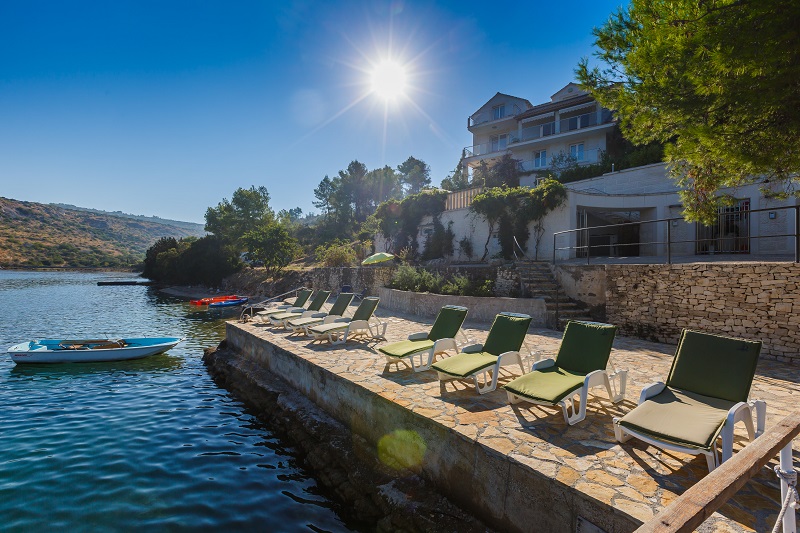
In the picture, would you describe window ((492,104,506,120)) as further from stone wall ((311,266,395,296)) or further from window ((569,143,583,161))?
stone wall ((311,266,395,296))

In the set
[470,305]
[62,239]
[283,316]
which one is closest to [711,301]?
[470,305]

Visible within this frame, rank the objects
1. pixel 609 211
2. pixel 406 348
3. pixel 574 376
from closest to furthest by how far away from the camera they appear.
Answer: pixel 574 376, pixel 406 348, pixel 609 211

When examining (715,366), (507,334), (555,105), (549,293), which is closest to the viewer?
(715,366)

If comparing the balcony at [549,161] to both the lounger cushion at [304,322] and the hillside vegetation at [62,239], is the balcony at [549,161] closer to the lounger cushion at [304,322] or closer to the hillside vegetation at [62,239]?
the lounger cushion at [304,322]

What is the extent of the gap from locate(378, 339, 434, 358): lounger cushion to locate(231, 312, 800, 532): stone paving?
0.33 m

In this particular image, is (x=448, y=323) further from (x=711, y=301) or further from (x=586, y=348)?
(x=711, y=301)

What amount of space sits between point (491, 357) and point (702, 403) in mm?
2873

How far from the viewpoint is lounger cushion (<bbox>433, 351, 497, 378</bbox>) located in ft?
19.9

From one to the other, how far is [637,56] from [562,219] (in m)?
11.9

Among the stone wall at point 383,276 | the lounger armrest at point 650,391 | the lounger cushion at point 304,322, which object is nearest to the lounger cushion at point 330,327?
the lounger cushion at point 304,322

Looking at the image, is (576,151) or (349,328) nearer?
(349,328)

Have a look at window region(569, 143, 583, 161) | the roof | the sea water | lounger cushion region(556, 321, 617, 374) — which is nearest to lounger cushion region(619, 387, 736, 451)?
lounger cushion region(556, 321, 617, 374)

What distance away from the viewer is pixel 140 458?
270 inches

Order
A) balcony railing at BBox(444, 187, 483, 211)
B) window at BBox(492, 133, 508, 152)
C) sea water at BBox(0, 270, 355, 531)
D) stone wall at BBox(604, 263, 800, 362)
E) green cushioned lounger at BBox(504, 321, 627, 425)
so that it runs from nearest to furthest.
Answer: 1. green cushioned lounger at BBox(504, 321, 627, 425)
2. sea water at BBox(0, 270, 355, 531)
3. stone wall at BBox(604, 263, 800, 362)
4. balcony railing at BBox(444, 187, 483, 211)
5. window at BBox(492, 133, 508, 152)
